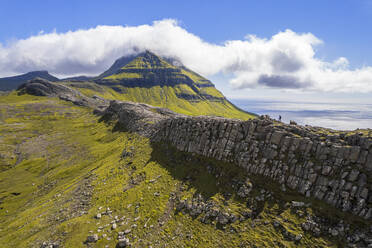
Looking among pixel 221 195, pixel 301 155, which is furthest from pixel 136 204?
pixel 301 155

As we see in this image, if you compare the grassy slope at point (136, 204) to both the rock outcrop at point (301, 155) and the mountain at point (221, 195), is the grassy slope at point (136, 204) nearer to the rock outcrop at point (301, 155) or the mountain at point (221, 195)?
the mountain at point (221, 195)

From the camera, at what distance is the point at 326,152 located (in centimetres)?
2695

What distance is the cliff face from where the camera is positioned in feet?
A: 78.7

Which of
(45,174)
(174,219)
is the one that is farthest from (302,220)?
(45,174)

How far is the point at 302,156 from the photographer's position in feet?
95.2

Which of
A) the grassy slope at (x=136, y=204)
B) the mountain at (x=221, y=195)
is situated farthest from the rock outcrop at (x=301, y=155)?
the grassy slope at (x=136, y=204)

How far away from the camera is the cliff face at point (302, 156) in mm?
23984

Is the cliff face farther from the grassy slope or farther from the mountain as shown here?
the grassy slope

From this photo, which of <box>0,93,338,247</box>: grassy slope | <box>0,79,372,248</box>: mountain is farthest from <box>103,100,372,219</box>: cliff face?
<box>0,93,338,247</box>: grassy slope

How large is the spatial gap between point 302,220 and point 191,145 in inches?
1067

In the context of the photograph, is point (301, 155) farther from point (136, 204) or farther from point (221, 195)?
point (136, 204)

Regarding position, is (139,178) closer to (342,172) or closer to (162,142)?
(162,142)

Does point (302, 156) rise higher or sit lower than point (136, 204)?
higher

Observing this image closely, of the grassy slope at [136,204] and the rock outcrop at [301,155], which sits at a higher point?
the rock outcrop at [301,155]
